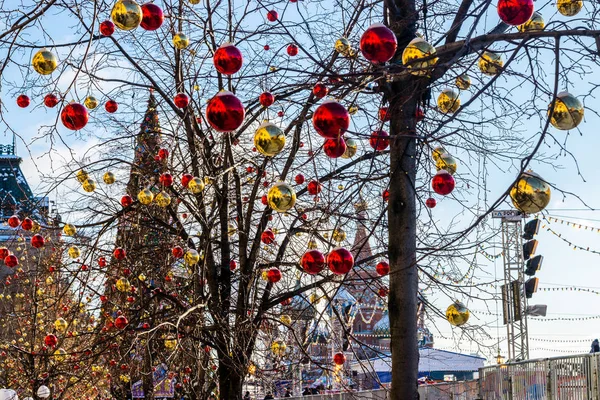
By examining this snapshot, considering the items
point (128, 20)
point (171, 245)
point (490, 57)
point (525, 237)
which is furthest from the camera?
point (525, 237)

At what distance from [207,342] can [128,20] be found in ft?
15.5

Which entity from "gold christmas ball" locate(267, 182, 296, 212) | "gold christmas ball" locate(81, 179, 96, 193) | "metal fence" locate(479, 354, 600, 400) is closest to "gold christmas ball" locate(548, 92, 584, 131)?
"gold christmas ball" locate(267, 182, 296, 212)

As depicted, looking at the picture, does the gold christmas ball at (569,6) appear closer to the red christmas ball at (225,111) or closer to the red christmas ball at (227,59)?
the red christmas ball at (227,59)

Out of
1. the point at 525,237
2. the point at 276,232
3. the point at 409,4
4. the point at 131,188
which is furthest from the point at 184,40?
the point at 525,237

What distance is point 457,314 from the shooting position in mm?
4848

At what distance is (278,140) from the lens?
3496mm

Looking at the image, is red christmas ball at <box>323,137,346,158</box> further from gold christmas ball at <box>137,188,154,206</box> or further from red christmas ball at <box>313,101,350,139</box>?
gold christmas ball at <box>137,188,154,206</box>

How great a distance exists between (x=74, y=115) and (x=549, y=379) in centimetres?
830

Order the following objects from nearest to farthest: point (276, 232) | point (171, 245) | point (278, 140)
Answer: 1. point (278, 140)
2. point (276, 232)
3. point (171, 245)

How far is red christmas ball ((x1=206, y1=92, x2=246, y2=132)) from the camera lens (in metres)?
3.25

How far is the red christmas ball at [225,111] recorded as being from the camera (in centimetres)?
325

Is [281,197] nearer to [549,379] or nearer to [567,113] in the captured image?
[567,113]

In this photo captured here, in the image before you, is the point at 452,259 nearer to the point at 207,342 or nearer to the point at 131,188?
the point at 207,342

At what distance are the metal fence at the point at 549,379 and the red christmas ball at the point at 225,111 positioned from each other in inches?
279
